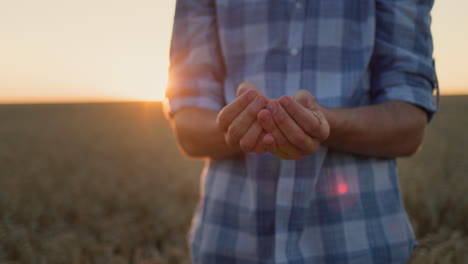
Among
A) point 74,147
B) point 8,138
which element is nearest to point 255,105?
point 74,147

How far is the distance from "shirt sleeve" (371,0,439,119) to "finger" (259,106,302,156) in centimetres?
42

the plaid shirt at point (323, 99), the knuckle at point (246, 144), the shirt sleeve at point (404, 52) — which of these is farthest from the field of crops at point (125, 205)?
the knuckle at point (246, 144)

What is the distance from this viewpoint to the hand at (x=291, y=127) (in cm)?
85

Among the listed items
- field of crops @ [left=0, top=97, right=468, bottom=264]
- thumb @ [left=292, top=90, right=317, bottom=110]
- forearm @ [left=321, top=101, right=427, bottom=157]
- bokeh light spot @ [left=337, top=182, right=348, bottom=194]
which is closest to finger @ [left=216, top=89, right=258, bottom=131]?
thumb @ [left=292, top=90, right=317, bottom=110]

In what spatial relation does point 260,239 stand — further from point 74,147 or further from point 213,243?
point 74,147

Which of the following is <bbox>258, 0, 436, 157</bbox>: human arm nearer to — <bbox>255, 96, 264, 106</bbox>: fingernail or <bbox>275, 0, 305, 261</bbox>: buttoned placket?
<bbox>275, 0, 305, 261</bbox>: buttoned placket

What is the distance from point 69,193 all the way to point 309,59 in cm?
529

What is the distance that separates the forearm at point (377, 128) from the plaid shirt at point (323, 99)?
4 cm

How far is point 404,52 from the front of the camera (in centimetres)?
110

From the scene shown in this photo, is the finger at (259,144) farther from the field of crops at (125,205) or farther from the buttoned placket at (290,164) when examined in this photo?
the field of crops at (125,205)

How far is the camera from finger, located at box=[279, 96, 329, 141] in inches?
33.3

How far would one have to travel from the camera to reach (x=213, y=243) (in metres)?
1.19

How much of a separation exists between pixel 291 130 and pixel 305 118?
5cm

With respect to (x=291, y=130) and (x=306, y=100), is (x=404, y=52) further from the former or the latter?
(x=291, y=130)
